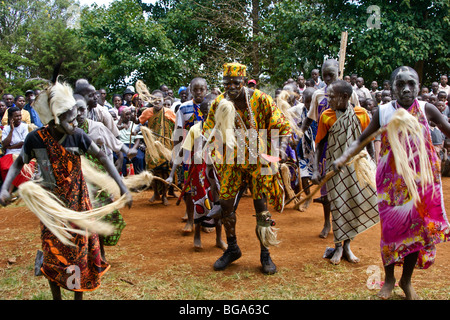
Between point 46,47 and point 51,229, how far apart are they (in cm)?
1678

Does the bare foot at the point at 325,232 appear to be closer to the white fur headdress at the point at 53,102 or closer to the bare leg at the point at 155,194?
the white fur headdress at the point at 53,102

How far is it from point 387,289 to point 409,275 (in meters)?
0.24

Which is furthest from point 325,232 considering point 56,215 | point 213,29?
point 213,29

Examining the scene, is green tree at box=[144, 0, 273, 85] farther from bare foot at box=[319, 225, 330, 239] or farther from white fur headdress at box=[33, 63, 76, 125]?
white fur headdress at box=[33, 63, 76, 125]

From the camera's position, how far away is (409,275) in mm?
3438

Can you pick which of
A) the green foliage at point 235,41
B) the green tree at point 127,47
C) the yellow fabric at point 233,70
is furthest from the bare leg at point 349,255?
the green tree at point 127,47

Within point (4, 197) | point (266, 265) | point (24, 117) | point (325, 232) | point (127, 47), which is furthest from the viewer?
point (127, 47)

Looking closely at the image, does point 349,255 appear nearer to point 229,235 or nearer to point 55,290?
point 229,235

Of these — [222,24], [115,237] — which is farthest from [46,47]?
[115,237]

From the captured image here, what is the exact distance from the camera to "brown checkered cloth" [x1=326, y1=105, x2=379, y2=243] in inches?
176

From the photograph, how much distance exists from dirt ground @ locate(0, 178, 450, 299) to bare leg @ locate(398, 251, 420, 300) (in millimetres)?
427

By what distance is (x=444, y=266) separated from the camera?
170 inches

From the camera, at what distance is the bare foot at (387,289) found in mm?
3546

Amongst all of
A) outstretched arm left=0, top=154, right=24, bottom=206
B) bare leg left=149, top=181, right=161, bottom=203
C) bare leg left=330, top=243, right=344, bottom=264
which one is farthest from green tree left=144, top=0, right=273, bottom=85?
outstretched arm left=0, top=154, right=24, bottom=206
